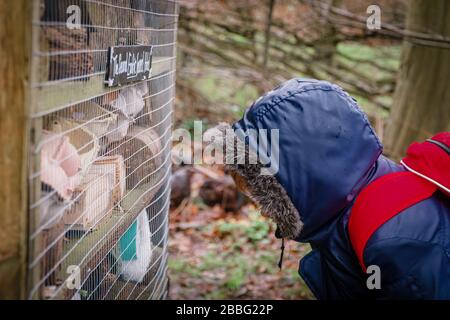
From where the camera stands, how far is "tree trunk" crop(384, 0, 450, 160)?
4.88m

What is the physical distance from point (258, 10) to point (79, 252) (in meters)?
7.55

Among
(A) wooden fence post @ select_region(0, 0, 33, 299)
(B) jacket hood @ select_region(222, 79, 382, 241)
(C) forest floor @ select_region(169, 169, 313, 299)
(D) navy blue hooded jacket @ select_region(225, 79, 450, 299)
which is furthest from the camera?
(C) forest floor @ select_region(169, 169, 313, 299)

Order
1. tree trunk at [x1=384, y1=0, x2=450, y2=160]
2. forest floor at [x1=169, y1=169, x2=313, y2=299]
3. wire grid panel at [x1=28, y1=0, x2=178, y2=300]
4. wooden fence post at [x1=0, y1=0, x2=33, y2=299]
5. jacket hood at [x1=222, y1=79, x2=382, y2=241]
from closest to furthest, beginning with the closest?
wooden fence post at [x1=0, y1=0, x2=33, y2=299]
wire grid panel at [x1=28, y1=0, x2=178, y2=300]
jacket hood at [x1=222, y1=79, x2=382, y2=241]
forest floor at [x1=169, y1=169, x2=313, y2=299]
tree trunk at [x1=384, y1=0, x2=450, y2=160]

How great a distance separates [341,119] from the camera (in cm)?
218

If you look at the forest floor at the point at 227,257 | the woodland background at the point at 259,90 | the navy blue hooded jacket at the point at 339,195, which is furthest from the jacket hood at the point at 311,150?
the forest floor at the point at 227,257

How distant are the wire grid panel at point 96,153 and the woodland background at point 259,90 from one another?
1682 mm

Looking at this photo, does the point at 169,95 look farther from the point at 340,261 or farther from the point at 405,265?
the point at 405,265

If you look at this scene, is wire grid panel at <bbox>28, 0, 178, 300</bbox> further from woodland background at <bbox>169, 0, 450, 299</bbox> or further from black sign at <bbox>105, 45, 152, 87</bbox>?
woodland background at <bbox>169, 0, 450, 299</bbox>

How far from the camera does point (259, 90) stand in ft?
24.7

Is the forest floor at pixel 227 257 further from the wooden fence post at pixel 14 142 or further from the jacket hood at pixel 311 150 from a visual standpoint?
the wooden fence post at pixel 14 142

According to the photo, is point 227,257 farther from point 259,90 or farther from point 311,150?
point 311,150

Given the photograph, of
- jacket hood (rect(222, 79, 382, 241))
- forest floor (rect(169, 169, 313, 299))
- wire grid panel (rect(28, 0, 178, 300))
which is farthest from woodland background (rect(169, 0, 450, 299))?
jacket hood (rect(222, 79, 382, 241))

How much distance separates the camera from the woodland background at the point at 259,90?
4724mm

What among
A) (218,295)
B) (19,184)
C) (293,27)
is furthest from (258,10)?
(19,184)
